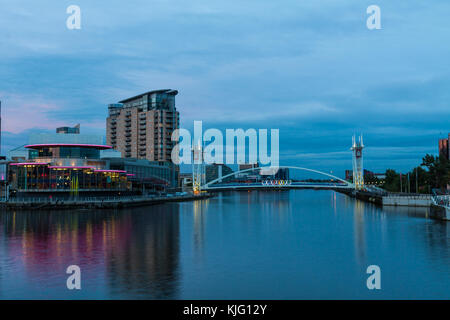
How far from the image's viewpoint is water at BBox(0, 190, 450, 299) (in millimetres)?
20002

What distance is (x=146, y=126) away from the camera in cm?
16400

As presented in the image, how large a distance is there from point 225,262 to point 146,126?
A: 141089 millimetres

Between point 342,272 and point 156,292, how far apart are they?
10103mm

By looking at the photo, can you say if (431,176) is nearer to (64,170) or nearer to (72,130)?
(64,170)

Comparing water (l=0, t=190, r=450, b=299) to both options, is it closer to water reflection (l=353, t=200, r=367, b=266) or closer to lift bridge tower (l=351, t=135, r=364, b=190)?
water reflection (l=353, t=200, r=367, b=266)

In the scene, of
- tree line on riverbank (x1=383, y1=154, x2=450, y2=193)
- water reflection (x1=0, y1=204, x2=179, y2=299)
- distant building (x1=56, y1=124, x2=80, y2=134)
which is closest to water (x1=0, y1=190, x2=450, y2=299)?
water reflection (x1=0, y1=204, x2=179, y2=299)

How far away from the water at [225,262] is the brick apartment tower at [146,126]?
116258mm

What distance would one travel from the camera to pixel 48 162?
288 feet

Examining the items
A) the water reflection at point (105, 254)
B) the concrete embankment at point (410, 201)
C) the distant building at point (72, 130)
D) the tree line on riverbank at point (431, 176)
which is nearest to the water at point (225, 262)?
the water reflection at point (105, 254)

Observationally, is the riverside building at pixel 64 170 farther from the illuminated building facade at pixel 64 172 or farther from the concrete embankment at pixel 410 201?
the concrete embankment at pixel 410 201

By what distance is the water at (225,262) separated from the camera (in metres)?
20.0

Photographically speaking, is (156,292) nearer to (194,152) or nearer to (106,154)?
(106,154)

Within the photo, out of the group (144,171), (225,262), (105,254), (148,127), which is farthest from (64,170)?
(148,127)
